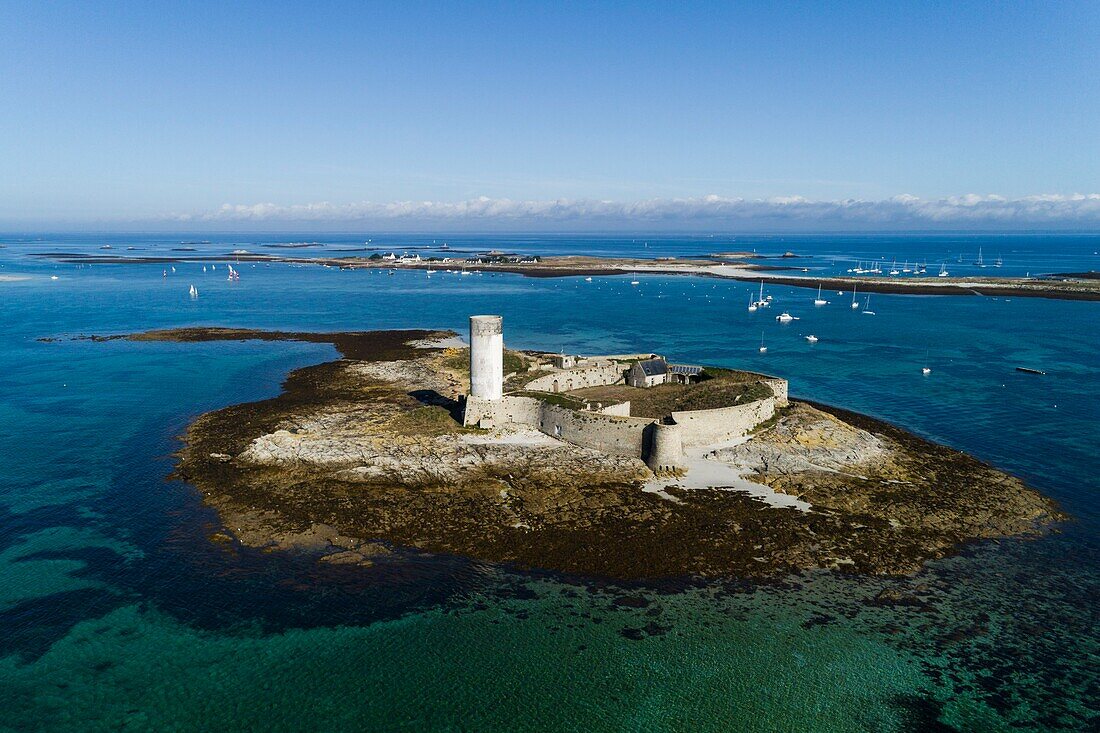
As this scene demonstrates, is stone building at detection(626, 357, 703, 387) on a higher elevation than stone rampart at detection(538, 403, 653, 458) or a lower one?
higher

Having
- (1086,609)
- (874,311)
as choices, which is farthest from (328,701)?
(874,311)

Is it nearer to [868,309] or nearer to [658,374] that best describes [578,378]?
[658,374]

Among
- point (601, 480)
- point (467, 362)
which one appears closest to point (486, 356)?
point (601, 480)

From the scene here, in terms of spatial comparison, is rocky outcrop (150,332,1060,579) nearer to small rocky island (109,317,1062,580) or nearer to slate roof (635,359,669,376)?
small rocky island (109,317,1062,580)

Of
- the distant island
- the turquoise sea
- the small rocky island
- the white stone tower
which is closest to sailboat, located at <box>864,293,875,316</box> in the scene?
the distant island

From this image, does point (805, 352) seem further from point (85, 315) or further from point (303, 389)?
point (85, 315)

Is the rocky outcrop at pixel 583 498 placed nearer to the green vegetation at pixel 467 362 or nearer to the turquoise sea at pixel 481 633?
the turquoise sea at pixel 481 633

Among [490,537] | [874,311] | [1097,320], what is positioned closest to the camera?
[490,537]
